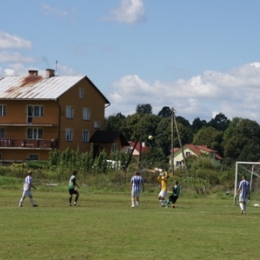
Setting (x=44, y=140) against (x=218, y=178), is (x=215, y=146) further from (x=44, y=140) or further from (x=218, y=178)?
(x=218, y=178)

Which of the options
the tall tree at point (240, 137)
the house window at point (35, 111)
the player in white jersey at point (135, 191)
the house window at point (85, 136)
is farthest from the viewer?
the tall tree at point (240, 137)

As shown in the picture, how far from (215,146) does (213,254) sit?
428 ft

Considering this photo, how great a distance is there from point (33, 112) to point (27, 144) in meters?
3.73

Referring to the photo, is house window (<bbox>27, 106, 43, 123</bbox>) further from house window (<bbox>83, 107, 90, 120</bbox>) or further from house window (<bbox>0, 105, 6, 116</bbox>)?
house window (<bbox>83, 107, 90, 120</bbox>)

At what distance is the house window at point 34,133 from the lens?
8400 cm

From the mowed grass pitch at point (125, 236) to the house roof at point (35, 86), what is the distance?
53770 millimetres

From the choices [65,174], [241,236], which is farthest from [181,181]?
[241,236]

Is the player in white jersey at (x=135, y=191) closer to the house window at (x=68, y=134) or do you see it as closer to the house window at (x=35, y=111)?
the house window at (x=35, y=111)

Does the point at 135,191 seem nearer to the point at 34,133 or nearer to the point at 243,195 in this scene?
the point at 243,195

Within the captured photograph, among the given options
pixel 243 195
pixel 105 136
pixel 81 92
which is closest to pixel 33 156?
pixel 105 136

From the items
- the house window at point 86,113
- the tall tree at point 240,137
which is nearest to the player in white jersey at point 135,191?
the house window at point 86,113

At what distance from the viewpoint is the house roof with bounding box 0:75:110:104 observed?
83.2 meters

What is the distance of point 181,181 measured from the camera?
57719 millimetres

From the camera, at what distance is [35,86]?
8600 cm
